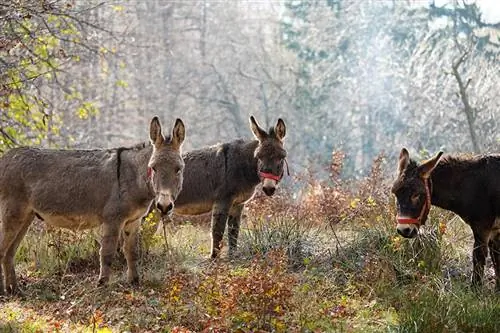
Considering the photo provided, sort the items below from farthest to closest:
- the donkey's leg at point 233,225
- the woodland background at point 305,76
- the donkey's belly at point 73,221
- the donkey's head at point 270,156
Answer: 1. the woodland background at point 305,76
2. the donkey's leg at point 233,225
3. the donkey's head at point 270,156
4. the donkey's belly at point 73,221

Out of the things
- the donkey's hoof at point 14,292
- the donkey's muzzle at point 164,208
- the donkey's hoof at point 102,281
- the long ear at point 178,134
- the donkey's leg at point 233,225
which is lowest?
the donkey's hoof at point 14,292

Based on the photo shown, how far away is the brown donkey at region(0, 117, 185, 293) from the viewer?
6891mm

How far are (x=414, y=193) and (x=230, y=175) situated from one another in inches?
107

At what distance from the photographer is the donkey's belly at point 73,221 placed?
712 cm

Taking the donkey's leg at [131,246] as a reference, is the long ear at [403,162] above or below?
above

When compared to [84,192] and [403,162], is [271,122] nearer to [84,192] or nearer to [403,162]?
[84,192]

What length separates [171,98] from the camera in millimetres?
35969

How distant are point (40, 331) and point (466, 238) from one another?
17.1ft

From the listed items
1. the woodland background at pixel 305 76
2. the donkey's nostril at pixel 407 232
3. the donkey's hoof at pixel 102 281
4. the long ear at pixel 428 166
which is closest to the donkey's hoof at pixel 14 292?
the donkey's hoof at pixel 102 281

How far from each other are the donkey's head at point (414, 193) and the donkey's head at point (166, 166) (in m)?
2.23

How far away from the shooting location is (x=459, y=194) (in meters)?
6.82

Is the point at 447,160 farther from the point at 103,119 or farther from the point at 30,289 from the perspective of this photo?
the point at 103,119

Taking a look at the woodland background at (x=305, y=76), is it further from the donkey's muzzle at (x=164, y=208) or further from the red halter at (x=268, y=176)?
the donkey's muzzle at (x=164, y=208)

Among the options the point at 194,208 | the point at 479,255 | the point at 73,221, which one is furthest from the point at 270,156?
the point at 479,255
